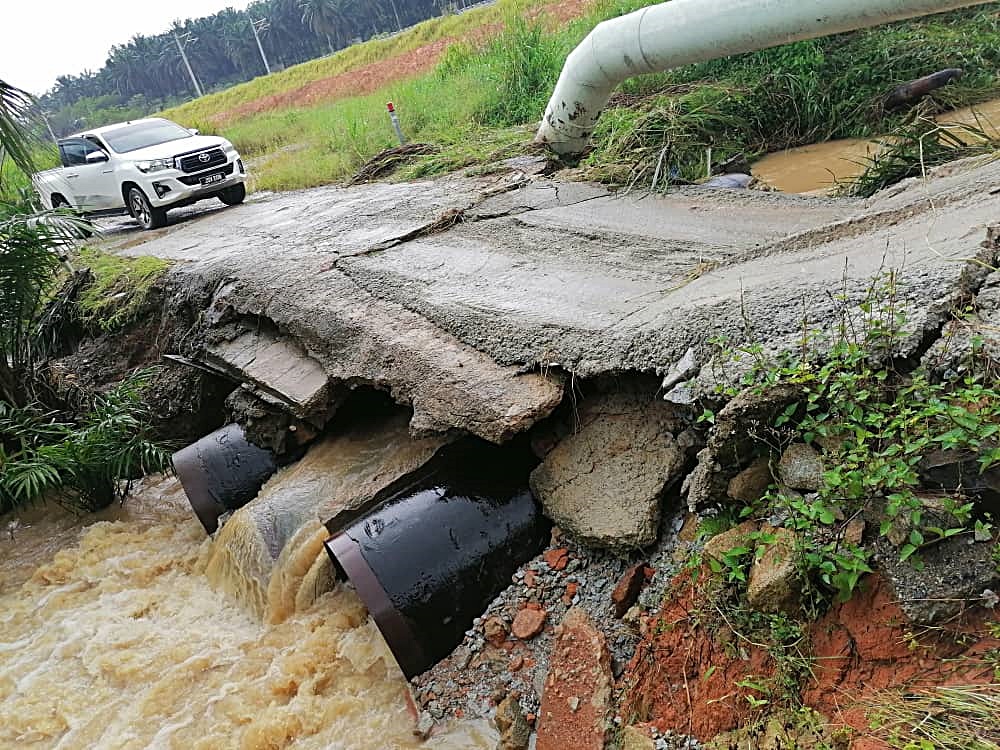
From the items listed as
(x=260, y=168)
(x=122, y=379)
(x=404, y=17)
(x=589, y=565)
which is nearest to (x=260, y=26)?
(x=404, y=17)

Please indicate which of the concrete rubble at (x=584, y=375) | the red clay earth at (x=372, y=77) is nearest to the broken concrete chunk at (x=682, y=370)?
the concrete rubble at (x=584, y=375)

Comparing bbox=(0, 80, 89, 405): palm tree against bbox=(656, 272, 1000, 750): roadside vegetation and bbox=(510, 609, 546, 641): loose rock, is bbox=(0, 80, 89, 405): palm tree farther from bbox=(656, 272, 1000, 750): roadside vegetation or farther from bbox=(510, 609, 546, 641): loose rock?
bbox=(656, 272, 1000, 750): roadside vegetation

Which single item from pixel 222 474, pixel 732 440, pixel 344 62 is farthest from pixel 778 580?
pixel 344 62

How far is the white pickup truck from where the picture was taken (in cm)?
988

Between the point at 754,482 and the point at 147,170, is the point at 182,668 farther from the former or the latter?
the point at 147,170

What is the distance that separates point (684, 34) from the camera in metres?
5.98

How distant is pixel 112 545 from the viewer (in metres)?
5.32

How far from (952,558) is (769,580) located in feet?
1.71

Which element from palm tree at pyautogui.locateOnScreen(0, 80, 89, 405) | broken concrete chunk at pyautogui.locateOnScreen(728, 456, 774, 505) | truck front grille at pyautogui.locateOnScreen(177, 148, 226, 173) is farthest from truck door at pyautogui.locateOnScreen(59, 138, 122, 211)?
broken concrete chunk at pyautogui.locateOnScreen(728, 456, 774, 505)

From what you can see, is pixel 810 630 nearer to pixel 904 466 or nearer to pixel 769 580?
pixel 769 580

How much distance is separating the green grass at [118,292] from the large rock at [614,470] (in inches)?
187

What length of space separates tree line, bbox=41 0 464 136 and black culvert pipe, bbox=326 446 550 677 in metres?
64.3

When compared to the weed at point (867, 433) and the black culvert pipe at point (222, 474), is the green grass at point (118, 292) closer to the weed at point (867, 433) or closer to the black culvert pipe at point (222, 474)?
the black culvert pipe at point (222, 474)

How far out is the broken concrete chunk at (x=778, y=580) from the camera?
230cm
